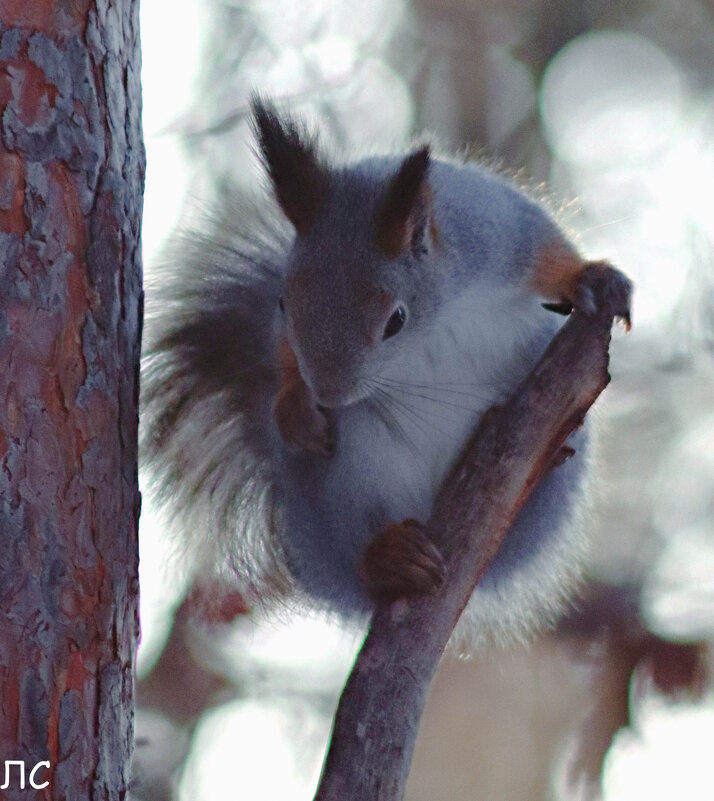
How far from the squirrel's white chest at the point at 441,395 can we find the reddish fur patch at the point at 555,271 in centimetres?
4

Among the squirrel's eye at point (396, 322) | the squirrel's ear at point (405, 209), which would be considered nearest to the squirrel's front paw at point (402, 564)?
the squirrel's eye at point (396, 322)

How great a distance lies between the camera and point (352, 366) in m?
1.54

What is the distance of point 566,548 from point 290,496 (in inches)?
23.9

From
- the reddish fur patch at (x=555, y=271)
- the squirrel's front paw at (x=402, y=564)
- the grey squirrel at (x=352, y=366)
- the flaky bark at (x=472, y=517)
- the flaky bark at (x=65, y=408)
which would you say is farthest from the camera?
the reddish fur patch at (x=555, y=271)

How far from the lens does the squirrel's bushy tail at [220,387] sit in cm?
193

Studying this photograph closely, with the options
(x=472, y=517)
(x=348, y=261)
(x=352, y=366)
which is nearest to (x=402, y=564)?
(x=472, y=517)

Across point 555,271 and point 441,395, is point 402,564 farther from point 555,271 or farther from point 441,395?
point 555,271

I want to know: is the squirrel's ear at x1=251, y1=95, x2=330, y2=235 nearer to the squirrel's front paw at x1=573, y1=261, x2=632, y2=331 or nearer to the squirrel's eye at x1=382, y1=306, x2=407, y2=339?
the squirrel's eye at x1=382, y1=306, x2=407, y2=339

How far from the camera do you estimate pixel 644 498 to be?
344 cm

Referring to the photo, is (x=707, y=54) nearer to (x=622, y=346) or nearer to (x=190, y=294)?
(x=622, y=346)

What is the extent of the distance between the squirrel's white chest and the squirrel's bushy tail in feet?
0.79

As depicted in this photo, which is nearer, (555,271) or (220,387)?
(555,271)

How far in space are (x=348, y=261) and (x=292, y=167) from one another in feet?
0.67

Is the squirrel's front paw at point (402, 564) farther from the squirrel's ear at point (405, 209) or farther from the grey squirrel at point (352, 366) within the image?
the squirrel's ear at point (405, 209)
